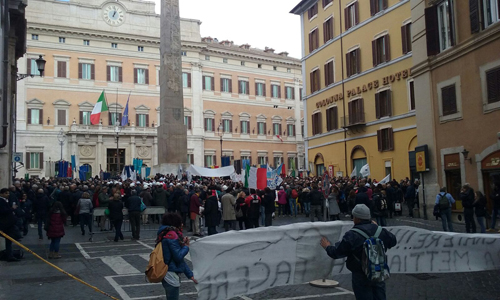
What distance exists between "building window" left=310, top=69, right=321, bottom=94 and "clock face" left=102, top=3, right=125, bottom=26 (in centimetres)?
2445

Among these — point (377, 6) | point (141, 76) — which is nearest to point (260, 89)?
point (141, 76)

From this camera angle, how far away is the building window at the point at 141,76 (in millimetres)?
51219

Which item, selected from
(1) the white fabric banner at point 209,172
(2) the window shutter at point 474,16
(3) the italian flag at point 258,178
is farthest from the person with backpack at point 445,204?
(1) the white fabric banner at point 209,172

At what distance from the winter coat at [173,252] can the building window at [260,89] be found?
5456cm

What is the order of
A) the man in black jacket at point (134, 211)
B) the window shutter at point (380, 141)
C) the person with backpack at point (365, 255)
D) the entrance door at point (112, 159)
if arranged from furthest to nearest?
the entrance door at point (112, 159) → the window shutter at point (380, 141) → the man in black jacket at point (134, 211) → the person with backpack at point (365, 255)

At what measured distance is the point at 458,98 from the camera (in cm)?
1630

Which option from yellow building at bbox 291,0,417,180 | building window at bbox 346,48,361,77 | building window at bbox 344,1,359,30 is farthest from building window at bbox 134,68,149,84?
building window at bbox 346,48,361,77

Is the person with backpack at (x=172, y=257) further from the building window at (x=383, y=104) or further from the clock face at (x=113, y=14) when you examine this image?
the clock face at (x=113, y=14)

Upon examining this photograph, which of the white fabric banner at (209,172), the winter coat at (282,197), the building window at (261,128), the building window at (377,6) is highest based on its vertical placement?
the building window at (377,6)

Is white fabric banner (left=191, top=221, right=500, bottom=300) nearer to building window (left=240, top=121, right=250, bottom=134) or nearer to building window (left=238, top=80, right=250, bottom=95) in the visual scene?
building window (left=240, top=121, right=250, bottom=134)

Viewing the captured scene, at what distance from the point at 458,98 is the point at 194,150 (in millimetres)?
38817

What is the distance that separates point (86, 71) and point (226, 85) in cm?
1591

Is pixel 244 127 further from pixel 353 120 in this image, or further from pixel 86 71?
pixel 353 120

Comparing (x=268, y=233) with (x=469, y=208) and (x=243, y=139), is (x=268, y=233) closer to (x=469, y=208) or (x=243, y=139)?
(x=469, y=208)
